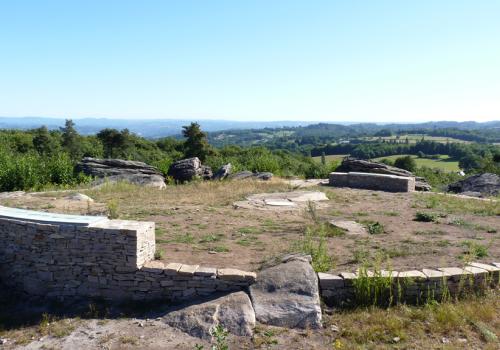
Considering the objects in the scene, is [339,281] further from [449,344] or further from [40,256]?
[40,256]

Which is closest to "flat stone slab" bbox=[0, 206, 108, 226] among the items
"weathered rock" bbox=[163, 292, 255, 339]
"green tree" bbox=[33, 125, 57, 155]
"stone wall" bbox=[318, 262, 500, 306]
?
"weathered rock" bbox=[163, 292, 255, 339]

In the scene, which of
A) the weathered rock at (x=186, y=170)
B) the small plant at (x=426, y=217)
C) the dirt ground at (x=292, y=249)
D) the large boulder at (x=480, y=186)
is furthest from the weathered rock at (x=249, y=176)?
the small plant at (x=426, y=217)

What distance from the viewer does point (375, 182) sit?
14344mm

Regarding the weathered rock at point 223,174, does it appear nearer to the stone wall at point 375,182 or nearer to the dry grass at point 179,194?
the dry grass at point 179,194

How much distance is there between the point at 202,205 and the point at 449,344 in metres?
7.57

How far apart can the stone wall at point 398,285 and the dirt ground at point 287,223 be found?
0.30m

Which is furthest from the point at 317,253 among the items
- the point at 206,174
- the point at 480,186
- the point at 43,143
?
the point at 43,143

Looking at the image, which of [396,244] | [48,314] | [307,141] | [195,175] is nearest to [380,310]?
[396,244]

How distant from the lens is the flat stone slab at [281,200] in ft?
36.8

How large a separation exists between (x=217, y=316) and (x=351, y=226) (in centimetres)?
453

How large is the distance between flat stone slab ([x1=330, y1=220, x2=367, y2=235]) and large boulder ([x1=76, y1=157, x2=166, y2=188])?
7.98 meters

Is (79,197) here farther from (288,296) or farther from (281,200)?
(288,296)

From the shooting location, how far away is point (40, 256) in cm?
640

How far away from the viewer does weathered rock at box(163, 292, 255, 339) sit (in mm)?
5094
